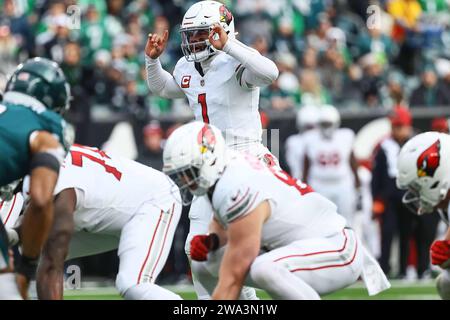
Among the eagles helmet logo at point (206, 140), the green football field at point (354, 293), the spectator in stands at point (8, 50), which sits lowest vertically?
the green football field at point (354, 293)

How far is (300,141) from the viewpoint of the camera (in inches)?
530

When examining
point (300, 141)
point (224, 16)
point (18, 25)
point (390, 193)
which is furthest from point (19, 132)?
point (18, 25)

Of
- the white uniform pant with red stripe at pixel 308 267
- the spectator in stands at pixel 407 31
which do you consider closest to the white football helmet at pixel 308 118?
the spectator in stands at pixel 407 31

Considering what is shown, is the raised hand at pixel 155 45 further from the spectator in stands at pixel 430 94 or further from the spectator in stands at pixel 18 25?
the spectator in stands at pixel 430 94

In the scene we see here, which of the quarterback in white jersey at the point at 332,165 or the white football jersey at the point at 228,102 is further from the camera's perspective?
the quarterback in white jersey at the point at 332,165

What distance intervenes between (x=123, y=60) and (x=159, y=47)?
23.8ft

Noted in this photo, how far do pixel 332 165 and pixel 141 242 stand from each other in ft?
21.9

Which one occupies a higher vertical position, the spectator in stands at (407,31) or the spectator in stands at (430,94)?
the spectator in stands at (407,31)

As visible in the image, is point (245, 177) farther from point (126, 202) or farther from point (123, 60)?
point (123, 60)

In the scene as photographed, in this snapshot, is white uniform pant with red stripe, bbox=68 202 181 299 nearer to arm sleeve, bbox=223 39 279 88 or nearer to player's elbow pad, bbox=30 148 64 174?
arm sleeve, bbox=223 39 279 88

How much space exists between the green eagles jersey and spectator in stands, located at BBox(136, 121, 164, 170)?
267 inches

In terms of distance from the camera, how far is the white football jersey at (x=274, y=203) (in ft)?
18.8

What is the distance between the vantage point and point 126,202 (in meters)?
6.89

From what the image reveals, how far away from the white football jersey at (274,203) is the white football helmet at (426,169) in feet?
1.79
